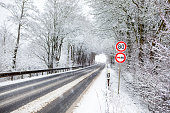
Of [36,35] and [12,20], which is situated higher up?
[12,20]

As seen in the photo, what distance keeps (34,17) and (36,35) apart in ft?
8.06

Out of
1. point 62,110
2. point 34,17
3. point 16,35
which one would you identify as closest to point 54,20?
point 34,17

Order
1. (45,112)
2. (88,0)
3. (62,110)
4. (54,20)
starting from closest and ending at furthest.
A: (45,112)
(62,110)
(88,0)
(54,20)

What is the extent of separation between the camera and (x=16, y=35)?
A: 15.1 metres

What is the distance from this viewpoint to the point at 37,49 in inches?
838

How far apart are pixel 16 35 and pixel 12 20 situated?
8.06ft

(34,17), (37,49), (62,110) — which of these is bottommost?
(62,110)

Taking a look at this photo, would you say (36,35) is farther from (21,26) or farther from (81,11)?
(81,11)

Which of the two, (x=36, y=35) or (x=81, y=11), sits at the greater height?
(x=81, y=11)

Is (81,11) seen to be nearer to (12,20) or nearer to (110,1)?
(12,20)

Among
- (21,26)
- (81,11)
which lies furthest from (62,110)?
(81,11)

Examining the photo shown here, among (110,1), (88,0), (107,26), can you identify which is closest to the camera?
(110,1)

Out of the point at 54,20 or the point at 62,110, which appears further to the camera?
the point at 54,20

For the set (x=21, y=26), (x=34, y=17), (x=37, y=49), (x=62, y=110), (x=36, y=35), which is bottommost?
(x=62, y=110)
